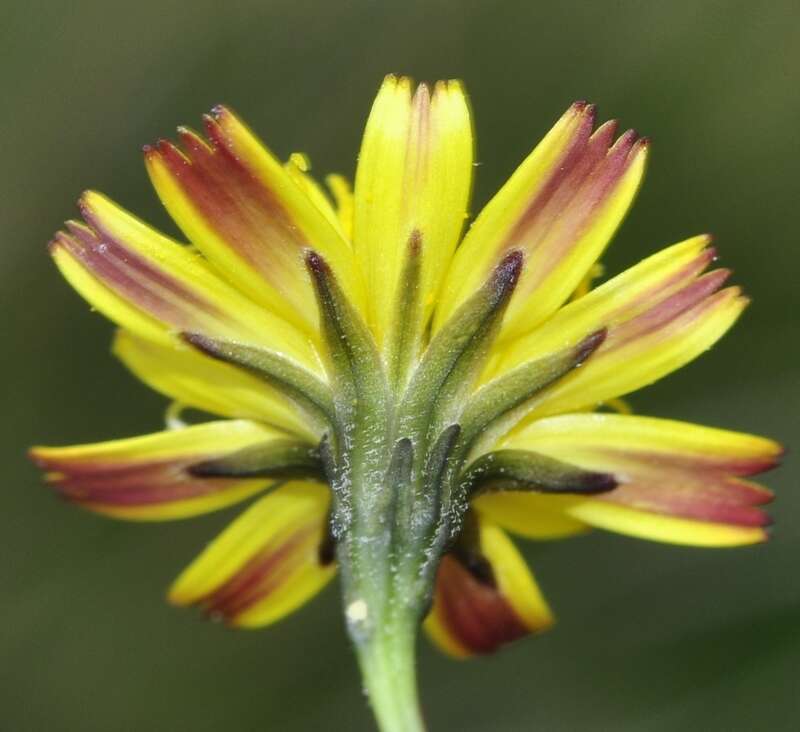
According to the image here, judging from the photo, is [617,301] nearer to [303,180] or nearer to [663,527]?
[663,527]

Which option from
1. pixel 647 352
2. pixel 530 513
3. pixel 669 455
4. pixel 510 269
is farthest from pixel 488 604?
pixel 510 269

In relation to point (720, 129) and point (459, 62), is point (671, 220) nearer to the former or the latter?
point (720, 129)

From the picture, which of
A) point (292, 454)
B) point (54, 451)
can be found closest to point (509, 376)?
point (292, 454)

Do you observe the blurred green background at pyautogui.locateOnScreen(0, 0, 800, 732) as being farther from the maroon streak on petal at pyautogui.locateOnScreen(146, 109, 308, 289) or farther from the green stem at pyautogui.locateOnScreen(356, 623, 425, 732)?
the green stem at pyautogui.locateOnScreen(356, 623, 425, 732)

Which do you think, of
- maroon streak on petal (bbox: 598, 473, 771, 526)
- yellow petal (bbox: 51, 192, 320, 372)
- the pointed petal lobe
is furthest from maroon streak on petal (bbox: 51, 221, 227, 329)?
maroon streak on petal (bbox: 598, 473, 771, 526)

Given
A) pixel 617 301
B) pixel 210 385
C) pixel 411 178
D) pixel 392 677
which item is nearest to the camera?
pixel 392 677

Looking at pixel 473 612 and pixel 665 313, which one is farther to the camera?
pixel 473 612
